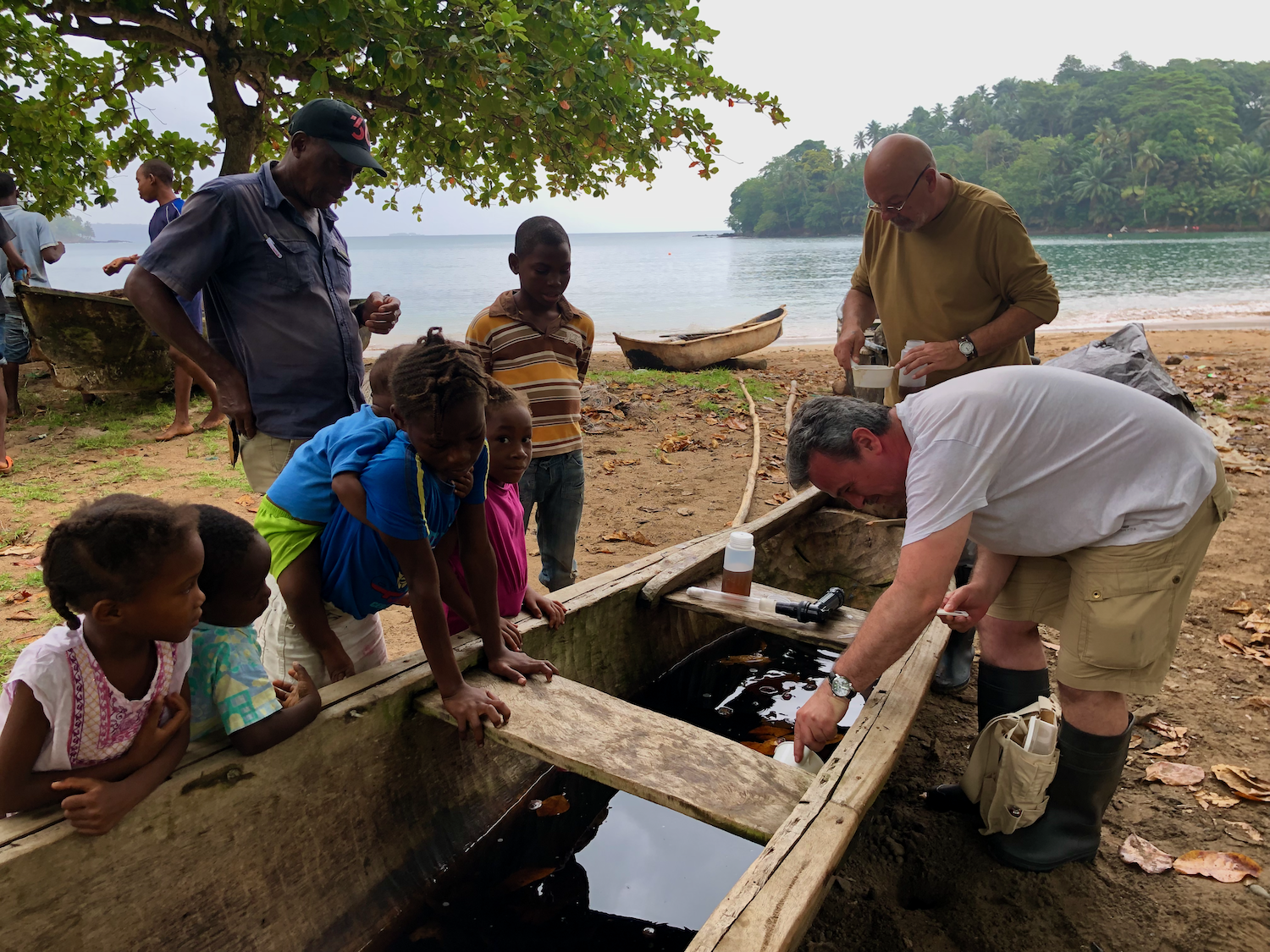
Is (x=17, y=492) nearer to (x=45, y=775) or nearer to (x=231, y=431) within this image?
(x=231, y=431)

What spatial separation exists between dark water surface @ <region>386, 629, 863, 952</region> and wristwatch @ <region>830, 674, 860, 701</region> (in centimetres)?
71

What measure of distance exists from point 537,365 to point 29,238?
234 inches

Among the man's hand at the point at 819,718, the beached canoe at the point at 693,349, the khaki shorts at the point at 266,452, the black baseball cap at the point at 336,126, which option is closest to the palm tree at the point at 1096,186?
the beached canoe at the point at 693,349

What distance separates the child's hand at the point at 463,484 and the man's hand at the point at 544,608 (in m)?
0.69

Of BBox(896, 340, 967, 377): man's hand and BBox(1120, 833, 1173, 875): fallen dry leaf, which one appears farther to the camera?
BBox(896, 340, 967, 377): man's hand

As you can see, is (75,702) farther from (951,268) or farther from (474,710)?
(951,268)

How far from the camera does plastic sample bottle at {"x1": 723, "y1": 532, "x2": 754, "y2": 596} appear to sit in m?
3.18

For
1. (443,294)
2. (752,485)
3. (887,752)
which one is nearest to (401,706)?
(887,752)

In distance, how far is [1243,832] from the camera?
248 centimetres

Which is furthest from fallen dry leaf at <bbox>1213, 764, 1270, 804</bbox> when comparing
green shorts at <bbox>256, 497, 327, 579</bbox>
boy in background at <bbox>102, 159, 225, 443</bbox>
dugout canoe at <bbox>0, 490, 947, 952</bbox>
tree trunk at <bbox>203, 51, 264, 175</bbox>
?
tree trunk at <bbox>203, 51, 264, 175</bbox>

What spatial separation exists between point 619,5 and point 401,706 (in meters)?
5.60

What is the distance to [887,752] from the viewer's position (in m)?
2.04

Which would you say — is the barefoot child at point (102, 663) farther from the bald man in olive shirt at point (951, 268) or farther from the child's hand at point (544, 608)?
the bald man in olive shirt at point (951, 268)

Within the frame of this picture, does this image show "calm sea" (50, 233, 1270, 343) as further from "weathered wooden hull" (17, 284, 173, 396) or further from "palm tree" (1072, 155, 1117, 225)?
"palm tree" (1072, 155, 1117, 225)
